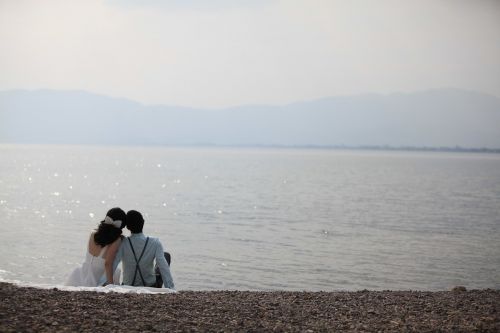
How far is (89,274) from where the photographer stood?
1138cm

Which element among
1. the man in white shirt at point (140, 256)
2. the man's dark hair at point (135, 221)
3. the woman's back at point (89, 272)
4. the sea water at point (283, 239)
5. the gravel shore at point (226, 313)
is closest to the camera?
the gravel shore at point (226, 313)

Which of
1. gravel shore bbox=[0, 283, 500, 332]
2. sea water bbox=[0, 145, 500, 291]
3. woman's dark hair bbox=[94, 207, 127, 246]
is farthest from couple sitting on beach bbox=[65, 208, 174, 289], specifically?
sea water bbox=[0, 145, 500, 291]

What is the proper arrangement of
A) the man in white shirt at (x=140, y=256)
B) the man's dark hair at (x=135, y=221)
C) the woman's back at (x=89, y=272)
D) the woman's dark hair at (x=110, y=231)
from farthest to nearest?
the woman's back at (x=89, y=272) < the woman's dark hair at (x=110, y=231) < the man in white shirt at (x=140, y=256) < the man's dark hair at (x=135, y=221)

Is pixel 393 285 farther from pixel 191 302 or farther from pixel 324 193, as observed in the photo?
pixel 324 193

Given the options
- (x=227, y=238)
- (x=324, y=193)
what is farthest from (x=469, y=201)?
(x=227, y=238)

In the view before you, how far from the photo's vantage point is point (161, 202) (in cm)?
5419

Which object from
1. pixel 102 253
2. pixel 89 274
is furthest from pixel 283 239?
pixel 102 253

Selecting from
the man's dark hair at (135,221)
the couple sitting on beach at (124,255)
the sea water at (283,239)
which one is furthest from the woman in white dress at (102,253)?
the sea water at (283,239)

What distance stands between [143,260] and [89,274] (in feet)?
3.83

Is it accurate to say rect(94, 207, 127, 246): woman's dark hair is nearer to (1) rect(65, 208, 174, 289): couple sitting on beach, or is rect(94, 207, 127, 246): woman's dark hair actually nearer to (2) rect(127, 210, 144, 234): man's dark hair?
(1) rect(65, 208, 174, 289): couple sitting on beach

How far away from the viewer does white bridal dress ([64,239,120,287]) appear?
37.0ft

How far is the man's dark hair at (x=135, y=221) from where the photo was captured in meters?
10.5

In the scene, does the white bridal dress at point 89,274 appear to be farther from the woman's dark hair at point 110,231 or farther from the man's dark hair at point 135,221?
the man's dark hair at point 135,221

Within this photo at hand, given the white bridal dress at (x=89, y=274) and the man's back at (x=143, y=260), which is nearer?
the man's back at (x=143, y=260)
